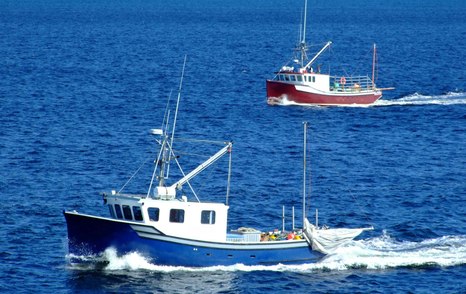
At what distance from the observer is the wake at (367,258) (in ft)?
233

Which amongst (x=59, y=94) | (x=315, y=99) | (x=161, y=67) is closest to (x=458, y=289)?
(x=315, y=99)

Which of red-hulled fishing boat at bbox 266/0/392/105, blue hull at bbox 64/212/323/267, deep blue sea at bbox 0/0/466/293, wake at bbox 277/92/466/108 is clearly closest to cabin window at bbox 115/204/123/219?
blue hull at bbox 64/212/323/267

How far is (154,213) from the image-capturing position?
231ft

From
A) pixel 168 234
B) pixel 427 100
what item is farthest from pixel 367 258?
pixel 427 100

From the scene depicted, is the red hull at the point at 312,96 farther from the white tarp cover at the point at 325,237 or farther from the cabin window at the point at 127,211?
the cabin window at the point at 127,211

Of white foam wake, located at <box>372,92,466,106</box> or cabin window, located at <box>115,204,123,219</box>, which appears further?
white foam wake, located at <box>372,92,466,106</box>

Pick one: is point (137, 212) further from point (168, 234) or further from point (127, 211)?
point (168, 234)

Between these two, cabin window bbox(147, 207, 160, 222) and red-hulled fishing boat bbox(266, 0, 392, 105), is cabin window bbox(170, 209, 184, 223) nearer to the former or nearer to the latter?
cabin window bbox(147, 207, 160, 222)

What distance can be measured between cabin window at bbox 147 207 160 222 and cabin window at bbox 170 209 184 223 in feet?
2.83

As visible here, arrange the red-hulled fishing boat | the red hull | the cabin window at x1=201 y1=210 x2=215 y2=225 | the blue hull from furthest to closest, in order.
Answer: the red hull → the red-hulled fishing boat → the cabin window at x1=201 y1=210 x2=215 y2=225 → the blue hull

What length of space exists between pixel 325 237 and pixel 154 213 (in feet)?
36.4

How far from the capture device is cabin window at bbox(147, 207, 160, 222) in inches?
2768

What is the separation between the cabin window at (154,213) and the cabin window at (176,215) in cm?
86

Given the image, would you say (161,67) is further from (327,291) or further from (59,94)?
(327,291)
